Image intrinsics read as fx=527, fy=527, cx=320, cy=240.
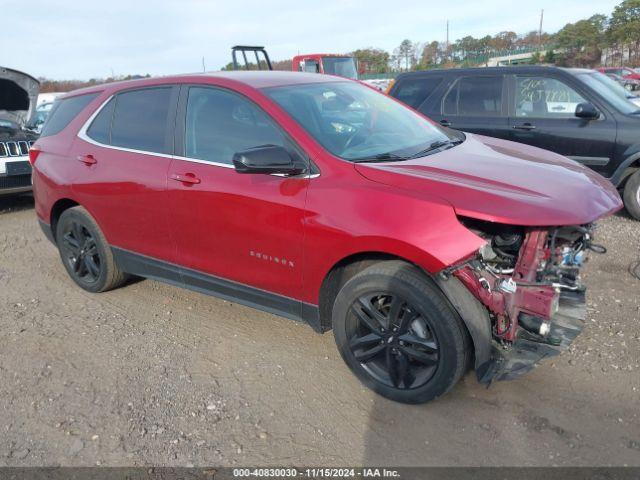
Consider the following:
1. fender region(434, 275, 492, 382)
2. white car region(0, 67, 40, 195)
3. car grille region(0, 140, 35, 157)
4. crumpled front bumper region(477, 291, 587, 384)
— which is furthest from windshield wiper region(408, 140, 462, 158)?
car grille region(0, 140, 35, 157)

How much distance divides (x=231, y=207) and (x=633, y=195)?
4846 millimetres

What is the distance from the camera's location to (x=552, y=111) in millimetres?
6121

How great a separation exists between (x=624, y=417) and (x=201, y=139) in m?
2.98

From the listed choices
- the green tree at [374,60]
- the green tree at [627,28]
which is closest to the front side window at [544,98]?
the green tree at [627,28]

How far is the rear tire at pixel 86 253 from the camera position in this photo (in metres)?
4.36

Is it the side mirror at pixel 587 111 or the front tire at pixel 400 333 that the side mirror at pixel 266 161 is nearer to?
the front tire at pixel 400 333

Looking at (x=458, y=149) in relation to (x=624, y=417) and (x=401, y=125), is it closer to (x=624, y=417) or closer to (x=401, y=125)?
(x=401, y=125)

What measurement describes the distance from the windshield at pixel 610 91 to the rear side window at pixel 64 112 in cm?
529

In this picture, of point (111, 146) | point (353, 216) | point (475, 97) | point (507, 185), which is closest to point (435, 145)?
point (507, 185)

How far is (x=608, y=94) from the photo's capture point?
610 centimetres

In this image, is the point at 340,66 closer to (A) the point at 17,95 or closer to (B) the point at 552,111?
(A) the point at 17,95

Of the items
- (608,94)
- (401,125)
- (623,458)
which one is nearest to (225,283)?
(401,125)

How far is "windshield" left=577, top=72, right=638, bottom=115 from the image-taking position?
594cm

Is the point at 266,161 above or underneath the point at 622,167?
above
